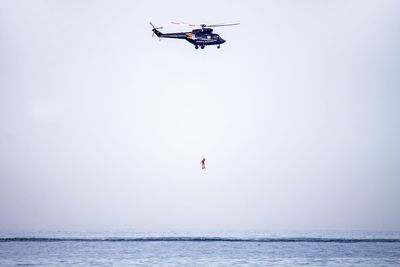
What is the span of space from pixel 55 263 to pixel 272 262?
69.2ft

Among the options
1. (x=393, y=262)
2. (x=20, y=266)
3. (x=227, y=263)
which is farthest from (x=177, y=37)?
(x=393, y=262)

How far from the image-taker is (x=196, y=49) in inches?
2143

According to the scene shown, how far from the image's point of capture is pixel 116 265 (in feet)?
145

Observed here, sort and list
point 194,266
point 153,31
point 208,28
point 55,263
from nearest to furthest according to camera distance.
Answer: point 194,266, point 55,263, point 208,28, point 153,31

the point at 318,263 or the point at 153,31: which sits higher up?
the point at 153,31

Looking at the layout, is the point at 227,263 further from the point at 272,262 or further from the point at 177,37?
the point at 177,37

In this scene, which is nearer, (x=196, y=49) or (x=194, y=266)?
(x=194, y=266)

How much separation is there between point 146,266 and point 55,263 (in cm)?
938

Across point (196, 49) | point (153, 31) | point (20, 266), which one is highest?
point (153, 31)

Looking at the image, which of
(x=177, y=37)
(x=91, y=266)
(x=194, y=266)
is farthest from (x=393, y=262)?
(x=177, y=37)

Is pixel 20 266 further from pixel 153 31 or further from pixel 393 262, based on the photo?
pixel 393 262

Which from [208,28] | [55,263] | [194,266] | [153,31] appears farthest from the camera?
[153,31]

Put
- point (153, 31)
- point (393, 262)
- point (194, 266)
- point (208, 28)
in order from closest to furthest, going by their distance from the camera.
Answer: point (194, 266)
point (393, 262)
point (208, 28)
point (153, 31)

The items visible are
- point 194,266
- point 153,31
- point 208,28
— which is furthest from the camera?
point 153,31
